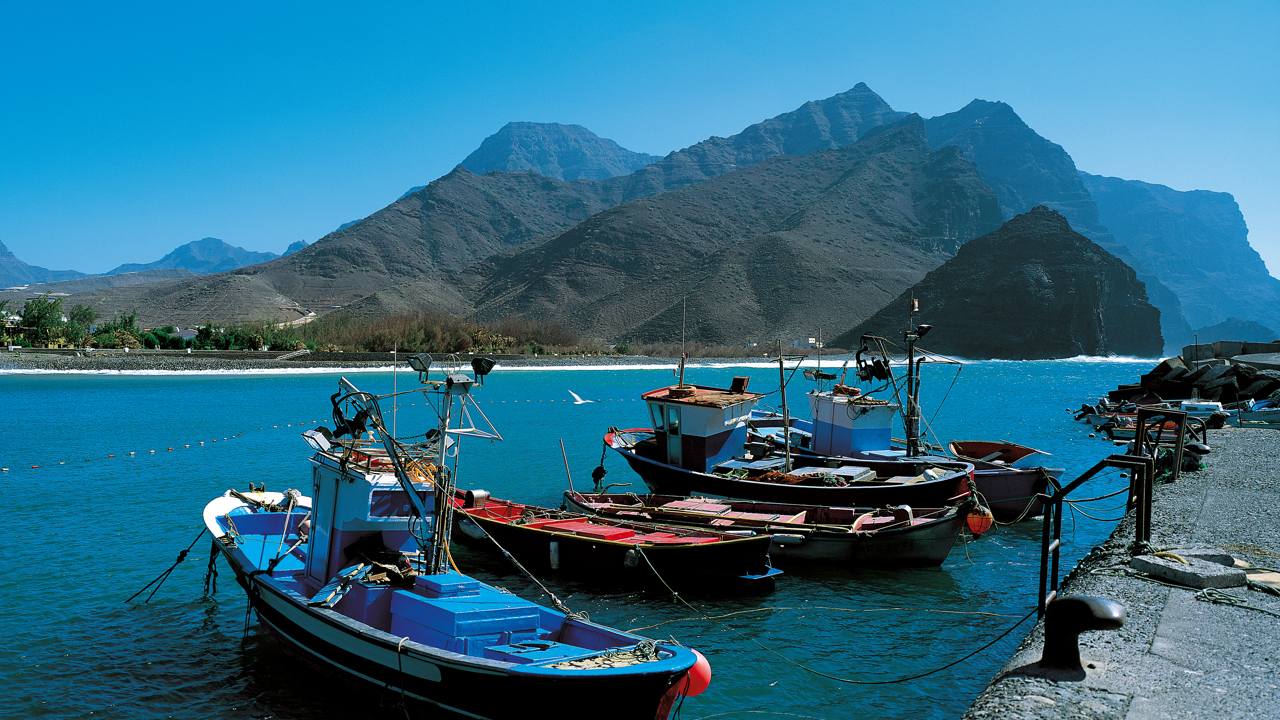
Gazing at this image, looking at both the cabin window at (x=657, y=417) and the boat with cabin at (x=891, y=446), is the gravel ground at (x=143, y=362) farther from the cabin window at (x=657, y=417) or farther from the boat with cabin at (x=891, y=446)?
the boat with cabin at (x=891, y=446)

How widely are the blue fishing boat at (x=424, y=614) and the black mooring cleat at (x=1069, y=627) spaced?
150 inches

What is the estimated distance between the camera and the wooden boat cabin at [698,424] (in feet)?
84.7

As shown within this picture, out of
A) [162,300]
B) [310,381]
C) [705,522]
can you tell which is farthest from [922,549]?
[162,300]

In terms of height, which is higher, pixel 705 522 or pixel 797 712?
pixel 705 522

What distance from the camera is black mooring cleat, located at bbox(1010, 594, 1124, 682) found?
28.8ft

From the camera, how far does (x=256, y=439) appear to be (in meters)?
44.5

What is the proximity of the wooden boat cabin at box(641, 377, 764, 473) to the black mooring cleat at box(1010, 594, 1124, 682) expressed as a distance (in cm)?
1626

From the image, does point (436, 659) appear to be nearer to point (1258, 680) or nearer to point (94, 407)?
point (1258, 680)

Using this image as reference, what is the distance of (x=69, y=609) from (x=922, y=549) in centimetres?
1765

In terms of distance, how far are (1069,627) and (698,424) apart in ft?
55.6

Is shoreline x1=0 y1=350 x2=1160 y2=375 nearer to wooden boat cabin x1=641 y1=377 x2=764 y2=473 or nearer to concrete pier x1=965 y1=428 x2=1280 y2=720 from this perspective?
wooden boat cabin x1=641 y1=377 x2=764 y2=473

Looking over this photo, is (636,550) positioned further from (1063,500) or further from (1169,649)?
(1169,649)

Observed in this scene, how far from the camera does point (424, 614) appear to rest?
443 inches

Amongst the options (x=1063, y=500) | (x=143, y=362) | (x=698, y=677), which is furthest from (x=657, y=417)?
(x=143, y=362)
